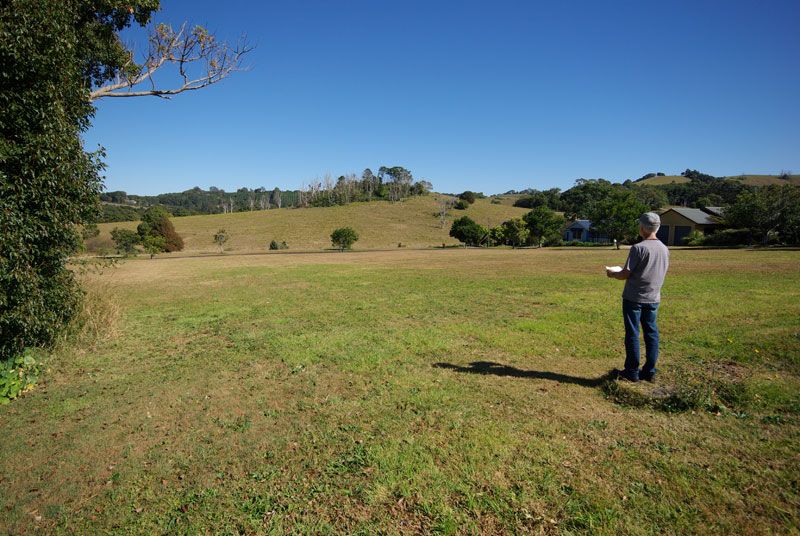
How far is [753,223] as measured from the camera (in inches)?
1837

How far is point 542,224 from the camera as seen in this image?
210ft

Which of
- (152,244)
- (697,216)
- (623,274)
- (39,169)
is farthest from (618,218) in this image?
(39,169)

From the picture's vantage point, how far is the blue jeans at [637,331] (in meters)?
5.33

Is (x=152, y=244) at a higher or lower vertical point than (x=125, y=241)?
lower

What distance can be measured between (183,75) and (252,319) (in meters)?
7.16

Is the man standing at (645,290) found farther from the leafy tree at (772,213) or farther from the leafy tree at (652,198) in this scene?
the leafy tree at (652,198)

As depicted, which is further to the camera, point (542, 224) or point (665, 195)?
point (665, 195)

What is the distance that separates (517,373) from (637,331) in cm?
182

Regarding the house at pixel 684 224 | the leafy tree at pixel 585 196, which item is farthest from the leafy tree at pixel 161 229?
the leafy tree at pixel 585 196

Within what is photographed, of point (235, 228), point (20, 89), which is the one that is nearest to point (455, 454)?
point (20, 89)

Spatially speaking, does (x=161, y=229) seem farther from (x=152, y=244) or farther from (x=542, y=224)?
(x=542, y=224)

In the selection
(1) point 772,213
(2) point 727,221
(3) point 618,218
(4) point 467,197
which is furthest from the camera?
(4) point 467,197

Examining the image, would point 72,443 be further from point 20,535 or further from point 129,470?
point 20,535

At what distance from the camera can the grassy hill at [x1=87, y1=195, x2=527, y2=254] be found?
66688mm
